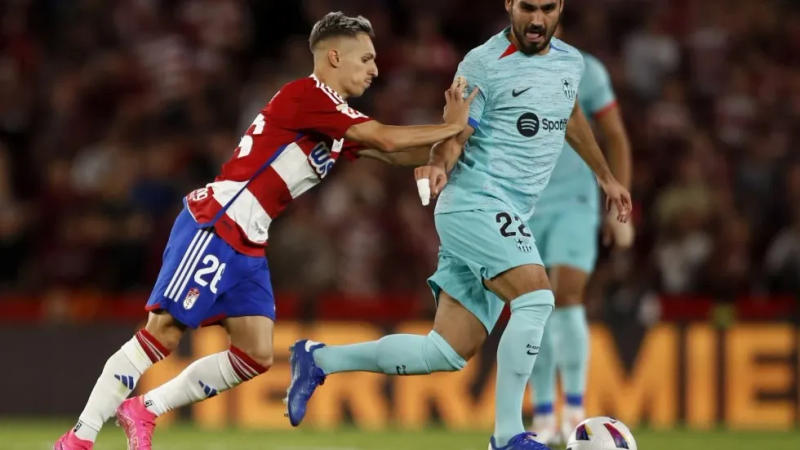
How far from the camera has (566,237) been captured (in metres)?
8.38

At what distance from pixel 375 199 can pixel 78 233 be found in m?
2.69

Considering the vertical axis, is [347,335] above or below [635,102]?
below

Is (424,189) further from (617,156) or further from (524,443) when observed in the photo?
(617,156)

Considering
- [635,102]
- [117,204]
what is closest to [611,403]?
[635,102]

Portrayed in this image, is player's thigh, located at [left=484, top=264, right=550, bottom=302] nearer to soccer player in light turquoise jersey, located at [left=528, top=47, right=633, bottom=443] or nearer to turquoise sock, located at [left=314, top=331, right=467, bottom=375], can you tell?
turquoise sock, located at [left=314, top=331, right=467, bottom=375]

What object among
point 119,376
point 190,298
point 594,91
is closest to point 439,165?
point 190,298

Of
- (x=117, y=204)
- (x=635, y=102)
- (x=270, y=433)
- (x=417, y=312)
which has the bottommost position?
(x=270, y=433)

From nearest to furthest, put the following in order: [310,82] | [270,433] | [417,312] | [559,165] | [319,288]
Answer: [310,82] < [559,165] < [270,433] < [417,312] < [319,288]

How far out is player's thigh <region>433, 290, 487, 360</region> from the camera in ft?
22.1

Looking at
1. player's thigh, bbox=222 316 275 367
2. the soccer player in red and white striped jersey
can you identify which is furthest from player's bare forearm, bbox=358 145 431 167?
player's thigh, bbox=222 316 275 367

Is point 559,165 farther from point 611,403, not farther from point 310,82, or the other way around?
point 611,403

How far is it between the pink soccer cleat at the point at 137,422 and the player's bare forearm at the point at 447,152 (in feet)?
5.92

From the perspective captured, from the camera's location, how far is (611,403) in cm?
1110

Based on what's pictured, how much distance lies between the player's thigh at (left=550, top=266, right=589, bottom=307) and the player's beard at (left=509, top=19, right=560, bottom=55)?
1951 millimetres
